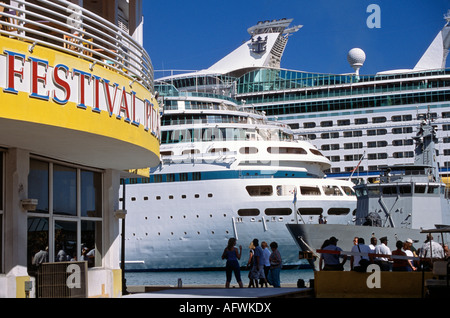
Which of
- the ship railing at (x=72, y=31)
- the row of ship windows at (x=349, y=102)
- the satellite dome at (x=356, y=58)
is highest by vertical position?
the satellite dome at (x=356, y=58)

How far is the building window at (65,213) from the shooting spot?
13.0m

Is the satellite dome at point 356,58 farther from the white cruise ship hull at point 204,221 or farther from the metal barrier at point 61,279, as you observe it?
the metal barrier at point 61,279

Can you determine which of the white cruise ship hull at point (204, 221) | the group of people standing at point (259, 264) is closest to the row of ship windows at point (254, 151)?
the white cruise ship hull at point (204, 221)

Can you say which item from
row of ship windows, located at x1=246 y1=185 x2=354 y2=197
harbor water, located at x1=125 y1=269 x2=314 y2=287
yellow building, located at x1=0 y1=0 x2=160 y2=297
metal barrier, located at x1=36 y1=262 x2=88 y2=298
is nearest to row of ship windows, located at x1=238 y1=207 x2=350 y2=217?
row of ship windows, located at x1=246 y1=185 x2=354 y2=197

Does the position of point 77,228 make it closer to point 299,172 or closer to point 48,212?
point 48,212

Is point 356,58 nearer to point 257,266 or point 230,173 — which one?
point 230,173

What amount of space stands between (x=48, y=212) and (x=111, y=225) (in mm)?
2586

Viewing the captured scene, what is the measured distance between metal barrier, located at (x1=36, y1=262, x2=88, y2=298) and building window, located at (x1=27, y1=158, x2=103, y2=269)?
0.52 m

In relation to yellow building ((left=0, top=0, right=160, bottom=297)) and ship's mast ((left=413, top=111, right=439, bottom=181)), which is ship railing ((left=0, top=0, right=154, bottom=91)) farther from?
ship's mast ((left=413, top=111, right=439, bottom=181))

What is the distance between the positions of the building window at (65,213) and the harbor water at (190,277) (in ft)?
70.9

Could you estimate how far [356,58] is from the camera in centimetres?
7056

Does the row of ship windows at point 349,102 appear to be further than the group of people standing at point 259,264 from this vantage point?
Yes

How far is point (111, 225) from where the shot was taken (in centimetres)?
1578

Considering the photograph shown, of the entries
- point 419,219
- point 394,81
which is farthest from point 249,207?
point 394,81
